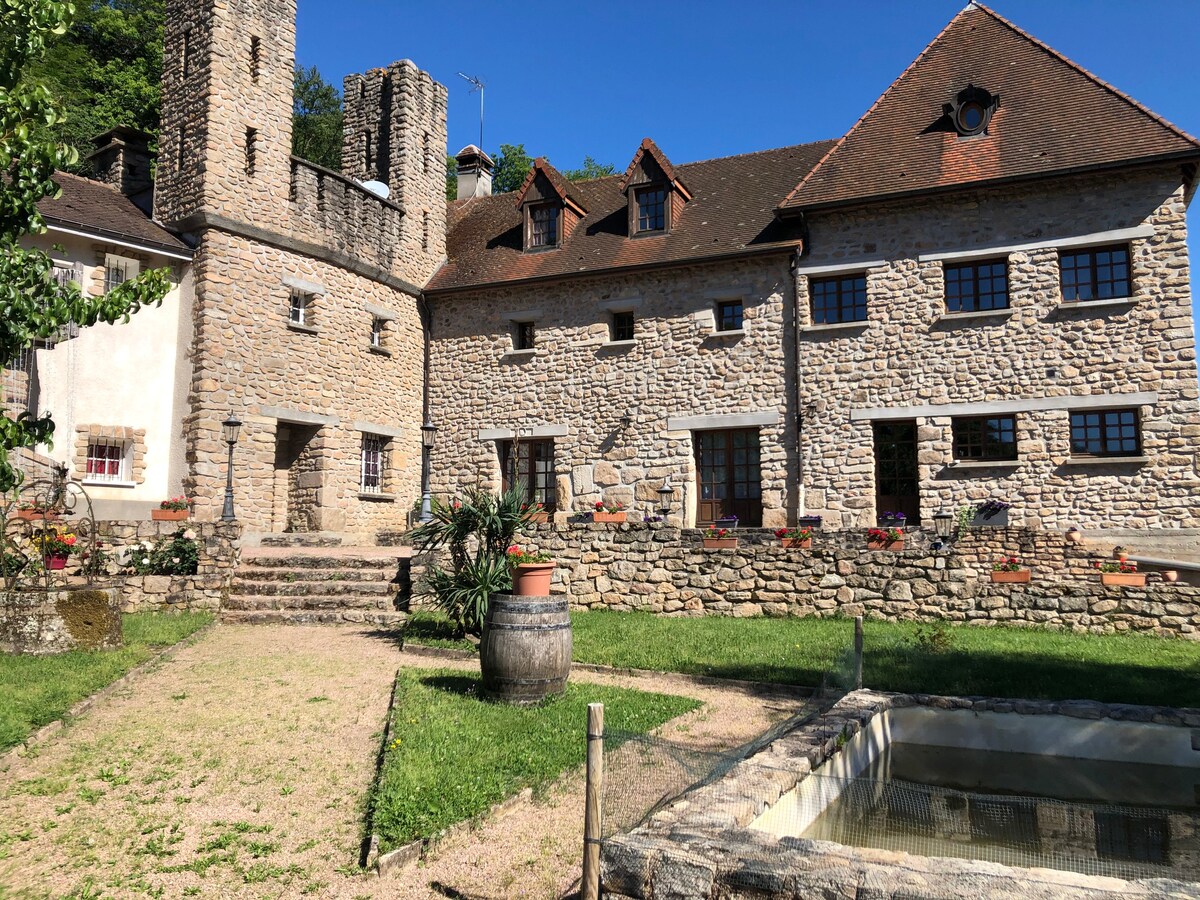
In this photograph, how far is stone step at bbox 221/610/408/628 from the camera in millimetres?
11031

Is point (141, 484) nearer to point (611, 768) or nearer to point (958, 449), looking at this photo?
point (611, 768)

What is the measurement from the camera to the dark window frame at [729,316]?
16.2 meters

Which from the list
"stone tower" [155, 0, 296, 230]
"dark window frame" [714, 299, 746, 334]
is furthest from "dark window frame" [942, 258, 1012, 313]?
"stone tower" [155, 0, 296, 230]

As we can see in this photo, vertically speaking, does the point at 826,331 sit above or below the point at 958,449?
above

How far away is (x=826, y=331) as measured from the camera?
50.0ft

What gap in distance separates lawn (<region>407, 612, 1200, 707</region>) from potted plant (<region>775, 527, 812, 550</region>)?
3.40ft

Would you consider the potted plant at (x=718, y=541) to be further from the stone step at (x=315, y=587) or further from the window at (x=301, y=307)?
the window at (x=301, y=307)

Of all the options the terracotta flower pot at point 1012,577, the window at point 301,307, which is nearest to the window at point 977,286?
the terracotta flower pot at point 1012,577

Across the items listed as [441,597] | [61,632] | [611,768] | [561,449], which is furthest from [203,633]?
[561,449]

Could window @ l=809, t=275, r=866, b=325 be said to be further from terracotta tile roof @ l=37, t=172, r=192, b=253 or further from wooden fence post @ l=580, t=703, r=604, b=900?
wooden fence post @ l=580, t=703, r=604, b=900

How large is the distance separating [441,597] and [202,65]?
11.3m

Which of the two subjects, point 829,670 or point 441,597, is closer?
point 829,670

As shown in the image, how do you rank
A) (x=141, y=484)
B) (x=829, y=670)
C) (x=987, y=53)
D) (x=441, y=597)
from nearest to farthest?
(x=829, y=670)
(x=441, y=597)
(x=141, y=484)
(x=987, y=53)

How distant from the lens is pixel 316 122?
2989 cm
